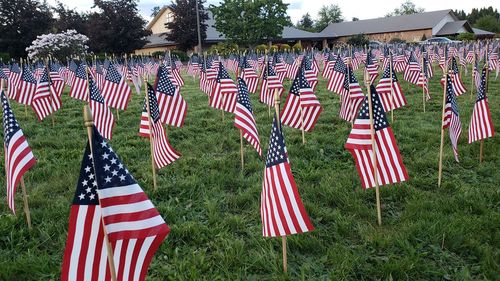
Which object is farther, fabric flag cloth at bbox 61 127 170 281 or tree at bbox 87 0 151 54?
tree at bbox 87 0 151 54

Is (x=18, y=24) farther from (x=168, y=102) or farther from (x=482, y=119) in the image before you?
(x=482, y=119)

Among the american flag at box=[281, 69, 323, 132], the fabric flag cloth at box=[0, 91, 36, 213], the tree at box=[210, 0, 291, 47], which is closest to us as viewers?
the fabric flag cloth at box=[0, 91, 36, 213]

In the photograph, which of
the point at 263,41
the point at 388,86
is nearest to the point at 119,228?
the point at 388,86

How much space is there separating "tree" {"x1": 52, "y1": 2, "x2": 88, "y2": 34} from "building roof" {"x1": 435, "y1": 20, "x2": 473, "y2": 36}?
55.8 meters

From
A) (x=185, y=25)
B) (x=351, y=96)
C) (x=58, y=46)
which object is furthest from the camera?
(x=185, y=25)

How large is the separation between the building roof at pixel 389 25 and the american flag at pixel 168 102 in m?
66.7

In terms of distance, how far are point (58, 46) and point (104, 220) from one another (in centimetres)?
3220

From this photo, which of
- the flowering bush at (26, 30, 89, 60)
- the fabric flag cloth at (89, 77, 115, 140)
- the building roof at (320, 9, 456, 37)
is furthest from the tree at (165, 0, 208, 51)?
the fabric flag cloth at (89, 77, 115, 140)

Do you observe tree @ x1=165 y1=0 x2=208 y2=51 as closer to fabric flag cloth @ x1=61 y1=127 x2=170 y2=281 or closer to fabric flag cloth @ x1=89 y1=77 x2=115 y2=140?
fabric flag cloth @ x1=89 y1=77 x2=115 y2=140

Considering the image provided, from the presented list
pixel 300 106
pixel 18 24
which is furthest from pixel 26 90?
pixel 18 24

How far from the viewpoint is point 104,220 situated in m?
2.89

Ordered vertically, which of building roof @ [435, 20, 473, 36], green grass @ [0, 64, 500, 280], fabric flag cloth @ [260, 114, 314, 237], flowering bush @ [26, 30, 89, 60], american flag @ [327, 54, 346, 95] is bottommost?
green grass @ [0, 64, 500, 280]

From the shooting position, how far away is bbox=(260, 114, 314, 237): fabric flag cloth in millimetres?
3699

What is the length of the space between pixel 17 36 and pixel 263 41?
25.5m
